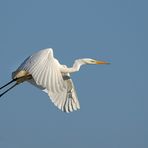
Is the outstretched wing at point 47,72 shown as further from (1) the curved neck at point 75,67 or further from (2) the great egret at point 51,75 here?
(1) the curved neck at point 75,67

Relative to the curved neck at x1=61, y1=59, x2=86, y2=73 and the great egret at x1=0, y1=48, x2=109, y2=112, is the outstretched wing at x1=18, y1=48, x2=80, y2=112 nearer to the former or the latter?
the great egret at x1=0, y1=48, x2=109, y2=112

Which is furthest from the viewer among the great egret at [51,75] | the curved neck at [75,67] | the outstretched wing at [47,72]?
the curved neck at [75,67]

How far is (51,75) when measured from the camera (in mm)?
32250

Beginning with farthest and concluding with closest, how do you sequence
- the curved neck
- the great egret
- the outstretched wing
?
1. the curved neck
2. the great egret
3. the outstretched wing

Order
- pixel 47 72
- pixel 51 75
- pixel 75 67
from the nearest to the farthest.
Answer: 1. pixel 51 75
2. pixel 47 72
3. pixel 75 67

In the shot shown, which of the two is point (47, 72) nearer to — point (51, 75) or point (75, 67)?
point (51, 75)

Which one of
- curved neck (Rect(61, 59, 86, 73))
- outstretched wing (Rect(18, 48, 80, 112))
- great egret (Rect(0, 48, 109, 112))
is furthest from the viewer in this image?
curved neck (Rect(61, 59, 86, 73))

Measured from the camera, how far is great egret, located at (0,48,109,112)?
31.8 metres

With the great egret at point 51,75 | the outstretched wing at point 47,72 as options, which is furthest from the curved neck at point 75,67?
the outstretched wing at point 47,72

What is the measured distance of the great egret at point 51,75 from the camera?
31.8 metres

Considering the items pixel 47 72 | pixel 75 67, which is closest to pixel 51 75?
pixel 47 72

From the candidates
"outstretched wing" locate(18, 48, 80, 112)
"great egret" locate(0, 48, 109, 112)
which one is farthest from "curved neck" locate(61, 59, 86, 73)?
"outstretched wing" locate(18, 48, 80, 112)

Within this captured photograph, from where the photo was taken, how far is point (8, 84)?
36000 mm

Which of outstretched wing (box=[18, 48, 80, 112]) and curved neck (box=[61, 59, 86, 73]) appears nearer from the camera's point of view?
outstretched wing (box=[18, 48, 80, 112])
